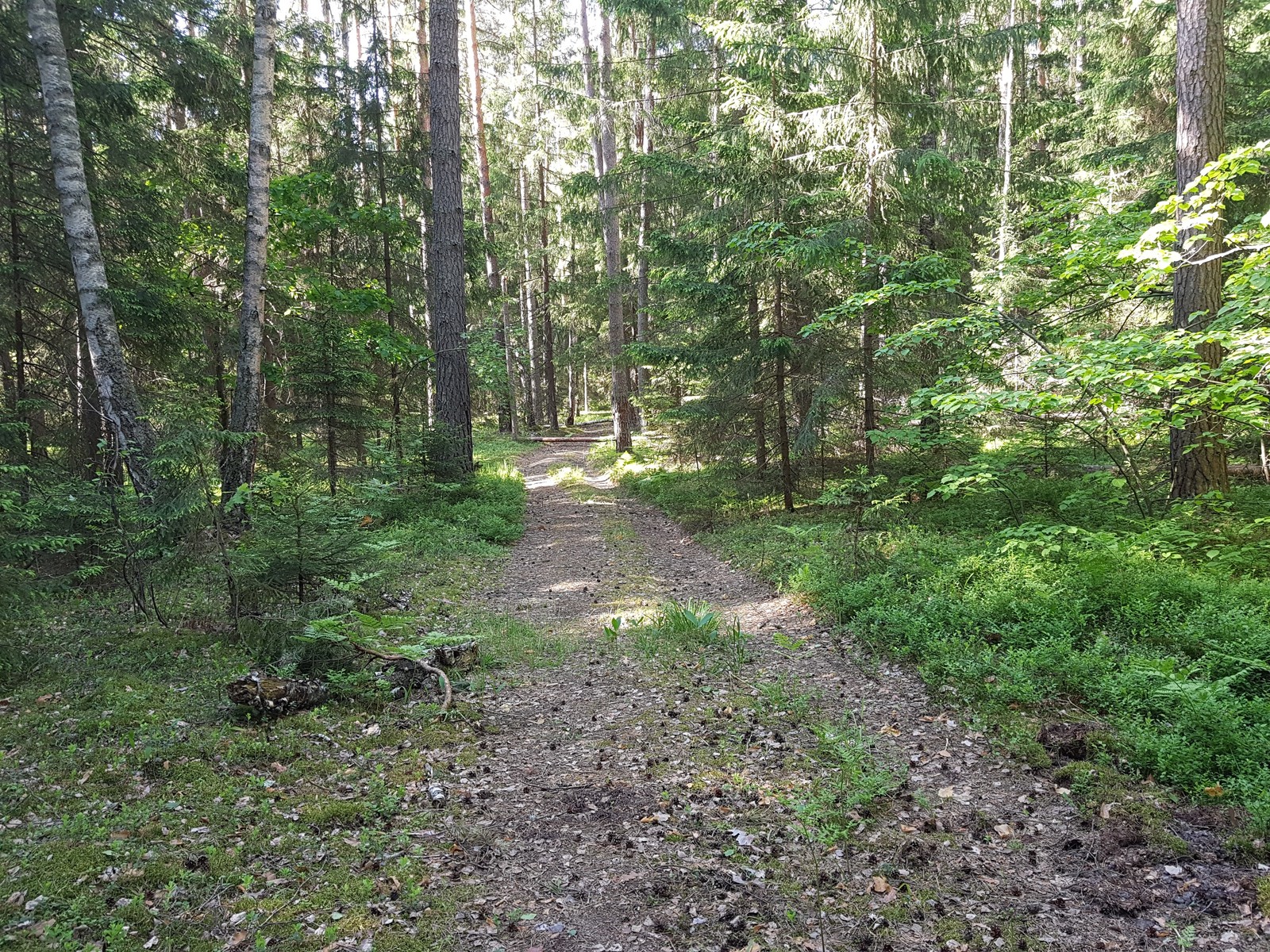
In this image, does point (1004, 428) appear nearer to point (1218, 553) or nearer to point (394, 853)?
point (1218, 553)

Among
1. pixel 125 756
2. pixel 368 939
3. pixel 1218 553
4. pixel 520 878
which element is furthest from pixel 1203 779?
pixel 125 756

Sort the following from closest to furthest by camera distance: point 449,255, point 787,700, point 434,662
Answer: point 787,700 < point 434,662 < point 449,255

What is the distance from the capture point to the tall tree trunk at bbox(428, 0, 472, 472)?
44.3ft

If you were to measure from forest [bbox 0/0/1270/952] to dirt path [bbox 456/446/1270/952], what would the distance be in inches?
1.3

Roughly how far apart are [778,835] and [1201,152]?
8.87m

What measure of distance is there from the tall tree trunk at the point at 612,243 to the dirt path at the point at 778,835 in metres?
14.0

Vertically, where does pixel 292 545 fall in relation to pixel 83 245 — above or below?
below

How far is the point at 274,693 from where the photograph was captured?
17.3 ft

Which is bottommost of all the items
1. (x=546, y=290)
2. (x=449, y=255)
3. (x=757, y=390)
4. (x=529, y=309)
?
(x=757, y=390)

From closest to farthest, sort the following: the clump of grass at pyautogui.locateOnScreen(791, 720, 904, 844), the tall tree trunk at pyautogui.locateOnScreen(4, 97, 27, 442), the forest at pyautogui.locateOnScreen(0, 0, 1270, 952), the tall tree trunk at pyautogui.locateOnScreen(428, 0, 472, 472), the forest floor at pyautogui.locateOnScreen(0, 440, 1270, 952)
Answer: the forest floor at pyautogui.locateOnScreen(0, 440, 1270, 952), the forest at pyautogui.locateOnScreen(0, 0, 1270, 952), the clump of grass at pyautogui.locateOnScreen(791, 720, 904, 844), the tall tree trunk at pyautogui.locateOnScreen(4, 97, 27, 442), the tall tree trunk at pyautogui.locateOnScreen(428, 0, 472, 472)

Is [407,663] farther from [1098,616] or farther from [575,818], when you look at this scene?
[1098,616]

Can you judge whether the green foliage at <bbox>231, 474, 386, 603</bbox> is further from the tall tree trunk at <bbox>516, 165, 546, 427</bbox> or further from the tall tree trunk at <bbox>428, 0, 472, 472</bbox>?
the tall tree trunk at <bbox>516, 165, 546, 427</bbox>

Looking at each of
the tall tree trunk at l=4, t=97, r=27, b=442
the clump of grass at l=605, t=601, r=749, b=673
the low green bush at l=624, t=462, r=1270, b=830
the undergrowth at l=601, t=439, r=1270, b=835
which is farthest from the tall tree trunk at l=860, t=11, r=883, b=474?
the tall tree trunk at l=4, t=97, r=27, b=442

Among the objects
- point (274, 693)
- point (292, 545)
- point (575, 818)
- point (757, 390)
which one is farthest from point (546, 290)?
point (575, 818)
